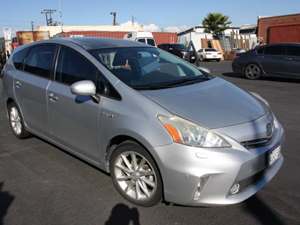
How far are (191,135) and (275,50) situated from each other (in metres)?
11.9

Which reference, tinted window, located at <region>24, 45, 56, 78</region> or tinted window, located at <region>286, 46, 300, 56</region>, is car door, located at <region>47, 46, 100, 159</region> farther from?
tinted window, located at <region>286, 46, 300, 56</region>

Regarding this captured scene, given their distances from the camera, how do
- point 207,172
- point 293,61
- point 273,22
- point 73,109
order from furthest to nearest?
point 273,22 < point 293,61 < point 73,109 < point 207,172

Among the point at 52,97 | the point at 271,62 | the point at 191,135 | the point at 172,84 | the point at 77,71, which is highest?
the point at 77,71

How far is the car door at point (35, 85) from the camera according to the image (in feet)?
15.3

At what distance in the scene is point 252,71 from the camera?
564 inches

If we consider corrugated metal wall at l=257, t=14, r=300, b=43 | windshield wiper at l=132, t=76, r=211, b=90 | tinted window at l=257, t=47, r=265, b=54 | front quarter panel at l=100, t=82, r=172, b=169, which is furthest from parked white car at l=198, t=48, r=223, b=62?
front quarter panel at l=100, t=82, r=172, b=169

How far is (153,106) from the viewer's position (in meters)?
3.26

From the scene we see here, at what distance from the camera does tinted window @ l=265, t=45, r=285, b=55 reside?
44.3 feet

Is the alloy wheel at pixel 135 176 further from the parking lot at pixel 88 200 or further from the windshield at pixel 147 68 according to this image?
the windshield at pixel 147 68

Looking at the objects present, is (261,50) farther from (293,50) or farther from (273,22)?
(273,22)

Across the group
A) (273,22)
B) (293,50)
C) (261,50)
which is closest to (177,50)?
(261,50)

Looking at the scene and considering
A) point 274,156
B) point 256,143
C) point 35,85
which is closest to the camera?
point 256,143

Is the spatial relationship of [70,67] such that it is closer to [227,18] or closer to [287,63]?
[287,63]

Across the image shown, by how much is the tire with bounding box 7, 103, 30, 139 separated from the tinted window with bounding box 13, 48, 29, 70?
Answer: 2.07 ft
